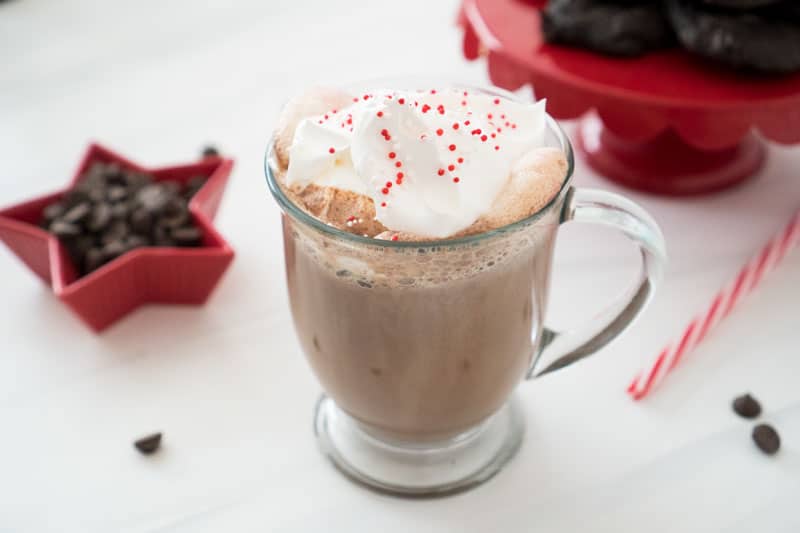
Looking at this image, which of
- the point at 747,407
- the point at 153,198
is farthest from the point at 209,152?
the point at 747,407

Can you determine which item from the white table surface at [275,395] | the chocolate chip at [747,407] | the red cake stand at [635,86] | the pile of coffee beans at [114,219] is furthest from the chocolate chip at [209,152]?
the chocolate chip at [747,407]

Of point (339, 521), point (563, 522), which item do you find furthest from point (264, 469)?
point (563, 522)

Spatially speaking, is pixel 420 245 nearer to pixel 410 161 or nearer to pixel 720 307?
pixel 410 161

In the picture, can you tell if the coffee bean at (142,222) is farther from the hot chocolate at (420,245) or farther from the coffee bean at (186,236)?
the hot chocolate at (420,245)

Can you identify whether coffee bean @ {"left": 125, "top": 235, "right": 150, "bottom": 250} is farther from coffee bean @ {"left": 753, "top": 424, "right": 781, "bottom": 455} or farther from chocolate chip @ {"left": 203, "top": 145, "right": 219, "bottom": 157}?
coffee bean @ {"left": 753, "top": 424, "right": 781, "bottom": 455}

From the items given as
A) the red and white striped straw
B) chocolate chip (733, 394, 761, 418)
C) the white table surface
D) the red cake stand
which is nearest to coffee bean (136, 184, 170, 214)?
the white table surface
